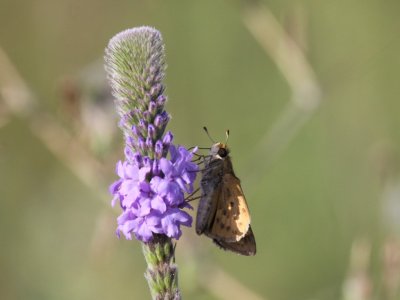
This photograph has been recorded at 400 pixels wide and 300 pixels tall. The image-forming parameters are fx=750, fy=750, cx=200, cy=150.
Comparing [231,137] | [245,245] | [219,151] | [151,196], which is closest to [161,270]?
[151,196]

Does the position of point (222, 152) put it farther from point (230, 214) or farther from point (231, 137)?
point (231, 137)

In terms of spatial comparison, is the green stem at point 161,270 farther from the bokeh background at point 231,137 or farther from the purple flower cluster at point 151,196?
the bokeh background at point 231,137

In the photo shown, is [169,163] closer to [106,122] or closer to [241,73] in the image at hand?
[106,122]

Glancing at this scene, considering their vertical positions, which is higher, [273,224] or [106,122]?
[273,224]

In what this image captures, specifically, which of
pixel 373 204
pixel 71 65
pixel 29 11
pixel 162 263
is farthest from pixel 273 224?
pixel 162 263

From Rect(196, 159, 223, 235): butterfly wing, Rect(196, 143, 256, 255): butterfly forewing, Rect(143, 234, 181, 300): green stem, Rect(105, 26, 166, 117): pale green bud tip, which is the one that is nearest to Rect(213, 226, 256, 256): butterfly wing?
Rect(196, 143, 256, 255): butterfly forewing

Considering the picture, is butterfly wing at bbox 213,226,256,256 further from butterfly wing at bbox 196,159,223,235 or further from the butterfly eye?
the butterfly eye
